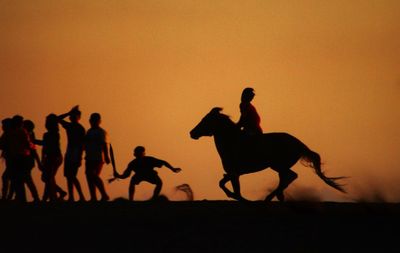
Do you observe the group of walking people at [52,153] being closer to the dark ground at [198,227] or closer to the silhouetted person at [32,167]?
the silhouetted person at [32,167]

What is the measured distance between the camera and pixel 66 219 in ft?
53.0

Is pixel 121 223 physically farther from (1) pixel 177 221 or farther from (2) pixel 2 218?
(2) pixel 2 218

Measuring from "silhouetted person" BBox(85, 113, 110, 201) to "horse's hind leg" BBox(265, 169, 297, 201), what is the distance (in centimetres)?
292

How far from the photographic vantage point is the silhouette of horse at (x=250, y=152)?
18641 millimetres

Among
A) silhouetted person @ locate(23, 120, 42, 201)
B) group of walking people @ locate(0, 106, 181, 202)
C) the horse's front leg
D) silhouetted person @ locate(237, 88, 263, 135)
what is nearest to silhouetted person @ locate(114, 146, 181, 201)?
group of walking people @ locate(0, 106, 181, 202)

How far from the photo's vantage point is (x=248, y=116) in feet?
60.5

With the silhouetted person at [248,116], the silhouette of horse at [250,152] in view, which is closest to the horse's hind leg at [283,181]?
the silhouette of horse at [250,152]

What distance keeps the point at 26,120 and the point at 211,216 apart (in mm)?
5103

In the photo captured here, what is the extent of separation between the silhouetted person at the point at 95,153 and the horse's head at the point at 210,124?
5.17ft

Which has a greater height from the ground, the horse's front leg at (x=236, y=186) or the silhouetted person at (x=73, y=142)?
the silhouetted person at (x=73, y=142)

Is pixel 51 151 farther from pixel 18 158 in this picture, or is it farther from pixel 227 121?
pixel 227 121

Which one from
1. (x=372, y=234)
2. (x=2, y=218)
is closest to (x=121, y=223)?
(x=2, y=218)

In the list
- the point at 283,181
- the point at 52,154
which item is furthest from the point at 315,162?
the point at 52,154

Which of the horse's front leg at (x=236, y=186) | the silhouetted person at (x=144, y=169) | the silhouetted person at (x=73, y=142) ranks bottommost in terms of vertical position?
the horse's front leg at (x=236, y=186)
